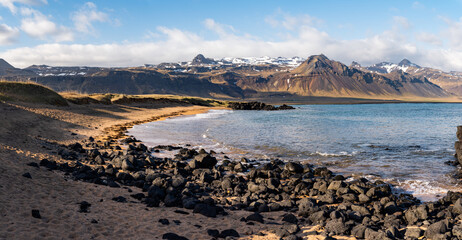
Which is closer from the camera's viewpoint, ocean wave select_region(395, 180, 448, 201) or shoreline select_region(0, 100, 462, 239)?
shoreline select_region(0, 100, 462, 239)

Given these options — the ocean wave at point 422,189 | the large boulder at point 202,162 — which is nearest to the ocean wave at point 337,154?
the ocean wave at point 422,189

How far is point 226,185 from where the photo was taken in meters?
15.5

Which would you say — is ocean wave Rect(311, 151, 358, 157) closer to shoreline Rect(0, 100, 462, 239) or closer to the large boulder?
shoreline Rect(0, 100, 462, 239)

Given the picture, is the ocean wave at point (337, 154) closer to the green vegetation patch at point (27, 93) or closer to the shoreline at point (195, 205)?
the shoreline at point (195, 205)

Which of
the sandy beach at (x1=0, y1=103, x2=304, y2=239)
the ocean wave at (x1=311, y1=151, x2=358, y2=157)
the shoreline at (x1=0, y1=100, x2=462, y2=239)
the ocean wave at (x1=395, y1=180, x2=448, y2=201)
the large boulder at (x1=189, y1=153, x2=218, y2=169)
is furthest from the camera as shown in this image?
the ocean wave at (x1=311, y1=151, x2=358, y2=157)

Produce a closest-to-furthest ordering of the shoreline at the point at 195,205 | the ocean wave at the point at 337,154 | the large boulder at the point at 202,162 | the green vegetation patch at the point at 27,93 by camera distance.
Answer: the shoreline at the point at 195,205 < the large boulder at the point at 202,162 < the ocean wave at the point at 337,154 < the green vegetation patch at the point at 27,93

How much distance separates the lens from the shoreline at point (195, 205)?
930 centimetres

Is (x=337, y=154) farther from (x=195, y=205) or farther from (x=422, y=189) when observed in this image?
(x=195, y=205)

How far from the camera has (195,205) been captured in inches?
470

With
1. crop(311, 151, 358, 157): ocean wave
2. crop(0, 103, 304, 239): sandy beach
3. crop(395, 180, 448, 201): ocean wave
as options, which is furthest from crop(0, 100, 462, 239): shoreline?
crop(311, 151, 358, 157): ocean wave

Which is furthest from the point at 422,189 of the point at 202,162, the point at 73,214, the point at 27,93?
the point at 27,93

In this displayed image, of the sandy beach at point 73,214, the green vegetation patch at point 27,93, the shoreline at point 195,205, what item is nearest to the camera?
the sandy beach at point 73,214

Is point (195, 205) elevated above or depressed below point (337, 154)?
below

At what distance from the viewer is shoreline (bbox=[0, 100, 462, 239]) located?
9.30 metres
